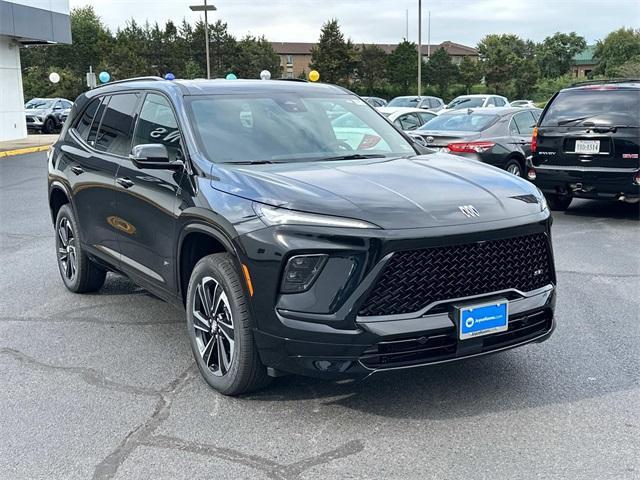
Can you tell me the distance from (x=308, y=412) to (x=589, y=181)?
23.2 ft

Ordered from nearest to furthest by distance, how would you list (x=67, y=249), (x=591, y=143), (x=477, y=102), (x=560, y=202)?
(x=67, y=249), (x=591, y=143), (x=560, y=202), (x=477, y=102)

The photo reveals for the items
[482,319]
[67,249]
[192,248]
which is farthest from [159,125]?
[482,319]

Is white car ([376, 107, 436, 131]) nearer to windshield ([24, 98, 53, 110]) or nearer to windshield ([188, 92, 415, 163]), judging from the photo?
windshield ([188, 92, 415, 163])

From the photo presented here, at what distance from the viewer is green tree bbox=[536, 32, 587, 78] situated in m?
97.7

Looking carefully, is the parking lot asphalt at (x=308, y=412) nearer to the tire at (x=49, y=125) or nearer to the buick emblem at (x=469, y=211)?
the buick emblem at (x=469, y=211)

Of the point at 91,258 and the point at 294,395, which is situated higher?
the point at 91,258

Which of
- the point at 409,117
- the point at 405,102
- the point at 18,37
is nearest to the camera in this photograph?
the point at 409,117

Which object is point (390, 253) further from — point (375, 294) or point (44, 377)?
point (44, 377)

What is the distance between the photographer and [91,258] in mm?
6125

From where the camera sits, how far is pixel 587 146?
384 inches

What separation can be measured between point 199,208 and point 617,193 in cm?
710

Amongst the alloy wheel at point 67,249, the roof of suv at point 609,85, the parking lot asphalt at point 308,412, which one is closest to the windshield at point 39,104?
the roof of suv at point 609,85

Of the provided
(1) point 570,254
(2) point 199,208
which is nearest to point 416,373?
(2) point 199,208

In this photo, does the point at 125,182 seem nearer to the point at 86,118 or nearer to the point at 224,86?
the point at 224,86
